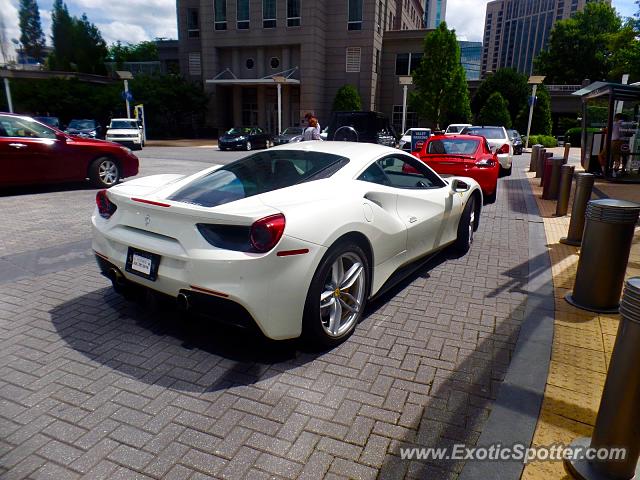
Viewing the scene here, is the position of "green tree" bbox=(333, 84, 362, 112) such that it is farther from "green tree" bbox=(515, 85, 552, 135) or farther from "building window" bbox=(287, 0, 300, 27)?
"green tree" bbox=(515, 85, 552, 135)

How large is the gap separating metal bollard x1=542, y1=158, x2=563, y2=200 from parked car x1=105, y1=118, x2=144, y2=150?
20.7 metres

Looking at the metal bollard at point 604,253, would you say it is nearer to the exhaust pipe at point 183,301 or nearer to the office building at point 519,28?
the exhaust pipe at point 183,301

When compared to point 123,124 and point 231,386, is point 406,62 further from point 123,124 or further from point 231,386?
point 231,386

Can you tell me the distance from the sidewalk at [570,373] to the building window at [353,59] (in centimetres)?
3623

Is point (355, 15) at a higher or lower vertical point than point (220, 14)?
lower

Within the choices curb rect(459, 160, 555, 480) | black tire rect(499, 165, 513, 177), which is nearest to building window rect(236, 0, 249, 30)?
black tire rect(499, 165, 513, 177)

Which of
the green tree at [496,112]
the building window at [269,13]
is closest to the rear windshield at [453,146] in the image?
the green tree at [496,112]

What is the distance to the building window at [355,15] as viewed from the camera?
37406 mm

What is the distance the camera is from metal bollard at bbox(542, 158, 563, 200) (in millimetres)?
9805

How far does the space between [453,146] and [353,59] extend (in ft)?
103

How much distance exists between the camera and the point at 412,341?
3.49 m

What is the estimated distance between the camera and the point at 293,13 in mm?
37344

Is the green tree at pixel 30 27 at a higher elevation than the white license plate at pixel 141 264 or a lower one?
higher

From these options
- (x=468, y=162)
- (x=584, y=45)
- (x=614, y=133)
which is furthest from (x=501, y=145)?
(x=584, y=45)
